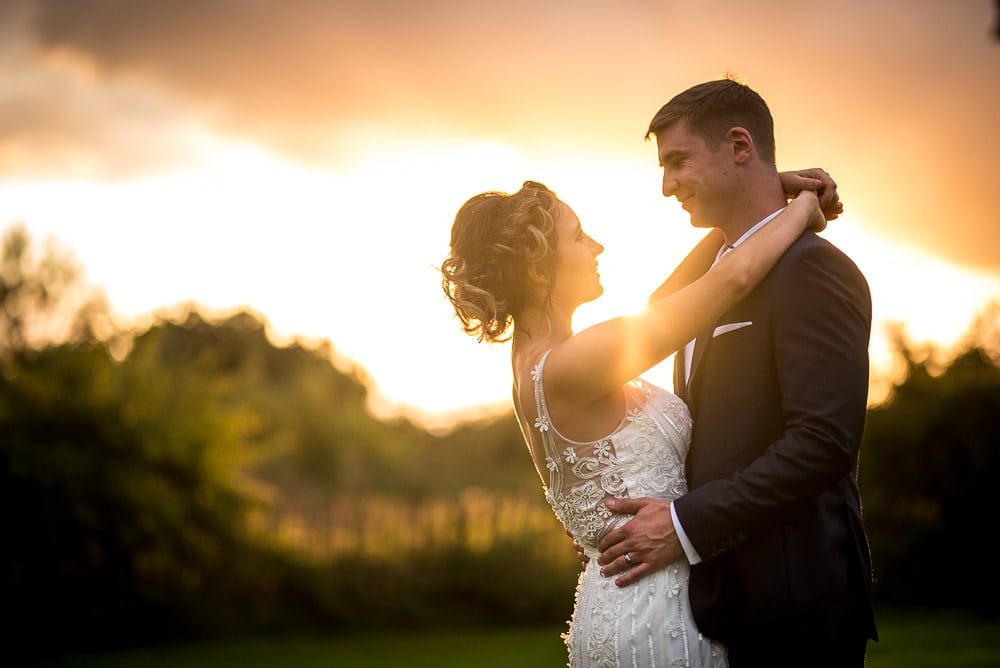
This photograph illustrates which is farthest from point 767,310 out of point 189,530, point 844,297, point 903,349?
point 903,349

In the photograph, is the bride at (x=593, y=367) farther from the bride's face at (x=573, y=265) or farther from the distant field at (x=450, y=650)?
the distant field at (x=450, y=650)

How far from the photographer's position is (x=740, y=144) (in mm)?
3264

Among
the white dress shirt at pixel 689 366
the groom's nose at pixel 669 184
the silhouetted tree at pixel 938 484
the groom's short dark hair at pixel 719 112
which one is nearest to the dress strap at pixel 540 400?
the white dress shirt at pixel 689 366

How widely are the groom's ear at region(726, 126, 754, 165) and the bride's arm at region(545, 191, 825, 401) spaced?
1.15ft

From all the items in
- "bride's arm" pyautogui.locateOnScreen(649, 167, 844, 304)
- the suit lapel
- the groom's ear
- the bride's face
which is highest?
the groom's ear

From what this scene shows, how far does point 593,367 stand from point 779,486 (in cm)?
65

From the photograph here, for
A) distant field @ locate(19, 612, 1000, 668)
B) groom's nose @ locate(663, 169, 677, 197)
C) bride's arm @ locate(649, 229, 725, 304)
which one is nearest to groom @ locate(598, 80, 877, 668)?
groom's nose @ locate(663, 169, 677, 197)

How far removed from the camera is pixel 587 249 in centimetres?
336

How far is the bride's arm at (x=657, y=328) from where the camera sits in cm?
295

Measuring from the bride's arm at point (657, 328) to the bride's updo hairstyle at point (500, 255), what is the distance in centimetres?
35

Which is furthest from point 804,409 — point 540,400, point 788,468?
point 540,400

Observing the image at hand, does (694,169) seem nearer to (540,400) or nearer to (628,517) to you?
(540,400)

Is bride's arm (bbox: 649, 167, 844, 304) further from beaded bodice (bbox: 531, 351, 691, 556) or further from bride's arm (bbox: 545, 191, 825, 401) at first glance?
beaded bodice (bbox: 531, 351, 691, 556)

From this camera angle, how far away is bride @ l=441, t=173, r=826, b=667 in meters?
2.98
